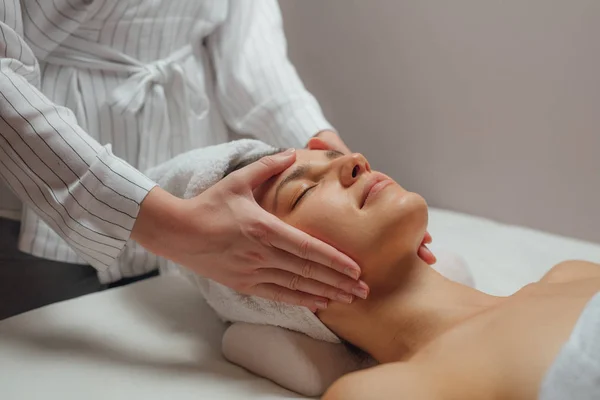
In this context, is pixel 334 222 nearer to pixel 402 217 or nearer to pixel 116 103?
pixel 402 217

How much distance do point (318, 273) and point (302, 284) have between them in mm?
40

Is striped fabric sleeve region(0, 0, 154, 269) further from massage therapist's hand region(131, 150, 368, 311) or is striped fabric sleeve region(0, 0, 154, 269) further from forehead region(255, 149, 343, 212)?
forehead region(255, 149, 343, 212)

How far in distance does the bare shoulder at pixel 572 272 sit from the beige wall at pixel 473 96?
725 millimetres

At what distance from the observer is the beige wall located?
5.57ft

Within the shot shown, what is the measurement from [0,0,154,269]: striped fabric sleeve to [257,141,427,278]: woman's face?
0.73ft

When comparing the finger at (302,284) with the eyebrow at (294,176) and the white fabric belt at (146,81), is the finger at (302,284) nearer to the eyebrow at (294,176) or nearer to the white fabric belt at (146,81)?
the eyebrow at (294,176)

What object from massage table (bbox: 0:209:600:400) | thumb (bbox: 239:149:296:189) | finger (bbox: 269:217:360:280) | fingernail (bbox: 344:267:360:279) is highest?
thumb (bbox: 239:149:296:189)

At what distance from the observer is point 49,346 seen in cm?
107

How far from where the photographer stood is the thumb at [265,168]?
1025 millimetres

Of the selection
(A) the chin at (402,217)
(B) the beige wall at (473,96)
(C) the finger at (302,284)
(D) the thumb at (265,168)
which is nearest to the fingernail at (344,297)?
(C) the finger at (302,284)

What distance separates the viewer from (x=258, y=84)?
1.53 m

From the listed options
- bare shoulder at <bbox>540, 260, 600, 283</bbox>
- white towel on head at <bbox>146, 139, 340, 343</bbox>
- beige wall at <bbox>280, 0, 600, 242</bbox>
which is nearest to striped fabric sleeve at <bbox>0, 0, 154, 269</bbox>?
white towel on head at <bbox>146, 139, 340, 343</bbox>

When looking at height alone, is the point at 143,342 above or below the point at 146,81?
below

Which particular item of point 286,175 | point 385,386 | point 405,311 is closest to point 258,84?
point 286,175
